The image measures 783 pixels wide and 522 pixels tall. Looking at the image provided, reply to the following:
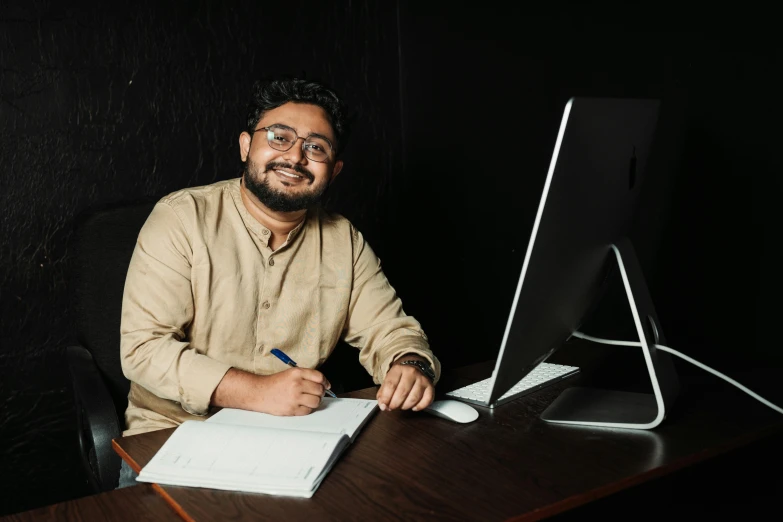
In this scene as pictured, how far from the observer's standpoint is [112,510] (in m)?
1.05

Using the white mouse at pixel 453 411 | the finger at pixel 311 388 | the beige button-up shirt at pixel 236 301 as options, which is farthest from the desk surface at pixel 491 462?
the beige button-up shirt at pixel 236 301

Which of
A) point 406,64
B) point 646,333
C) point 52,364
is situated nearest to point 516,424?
point 646,333

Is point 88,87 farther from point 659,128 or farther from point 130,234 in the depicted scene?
point 659,128

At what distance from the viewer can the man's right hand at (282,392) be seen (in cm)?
134

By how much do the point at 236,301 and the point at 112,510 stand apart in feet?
2.55

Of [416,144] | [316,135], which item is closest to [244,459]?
[316,135]

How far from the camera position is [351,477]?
1.11 m

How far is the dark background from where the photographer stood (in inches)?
68.0

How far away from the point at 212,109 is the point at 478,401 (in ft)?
5.13

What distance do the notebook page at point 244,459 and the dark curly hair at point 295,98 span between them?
0.95 meters

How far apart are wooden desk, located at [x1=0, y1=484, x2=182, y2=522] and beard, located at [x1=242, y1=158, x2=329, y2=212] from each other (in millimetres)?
875

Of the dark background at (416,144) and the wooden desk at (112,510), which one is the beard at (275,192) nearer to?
the dark background at (416,144)

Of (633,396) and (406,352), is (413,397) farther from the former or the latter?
(633,396)

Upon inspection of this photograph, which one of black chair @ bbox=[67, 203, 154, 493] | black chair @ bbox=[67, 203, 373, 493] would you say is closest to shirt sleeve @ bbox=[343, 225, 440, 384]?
black chair @ bbox=[67, 203, 373, 493]
